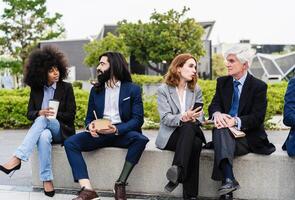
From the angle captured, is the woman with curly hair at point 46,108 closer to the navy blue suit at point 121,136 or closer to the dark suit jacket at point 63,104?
the dark suit jacket at point 63,104

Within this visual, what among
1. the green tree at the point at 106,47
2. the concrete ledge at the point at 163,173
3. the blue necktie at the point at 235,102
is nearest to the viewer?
the concrete ledge at the point at 163,173

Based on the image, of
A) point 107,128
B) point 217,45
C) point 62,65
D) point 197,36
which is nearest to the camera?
point 107,128

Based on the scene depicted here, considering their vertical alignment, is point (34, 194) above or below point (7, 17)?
below

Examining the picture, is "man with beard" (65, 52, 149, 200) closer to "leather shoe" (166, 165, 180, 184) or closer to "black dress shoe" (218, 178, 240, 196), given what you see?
"leather shoe" (166, 165, 180, 184)

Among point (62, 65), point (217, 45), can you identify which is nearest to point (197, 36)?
point (62, 65)

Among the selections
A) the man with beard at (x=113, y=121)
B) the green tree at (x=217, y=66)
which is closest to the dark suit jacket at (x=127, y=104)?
the man with beard at (x=113, y=121)

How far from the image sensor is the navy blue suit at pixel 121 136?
14.5 ft

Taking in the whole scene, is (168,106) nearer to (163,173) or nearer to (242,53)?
(163,173)

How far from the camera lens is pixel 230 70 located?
4.44 meters

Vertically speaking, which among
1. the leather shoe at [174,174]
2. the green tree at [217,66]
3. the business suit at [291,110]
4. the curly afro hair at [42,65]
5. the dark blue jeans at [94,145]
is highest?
the curly afro hair at [42,65]

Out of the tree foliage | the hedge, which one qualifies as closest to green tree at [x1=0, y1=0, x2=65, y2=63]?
the tree foliage

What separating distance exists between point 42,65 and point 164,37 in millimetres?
23840

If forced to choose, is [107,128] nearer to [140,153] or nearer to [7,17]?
[140,153]

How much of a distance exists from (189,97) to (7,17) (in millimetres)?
26915
